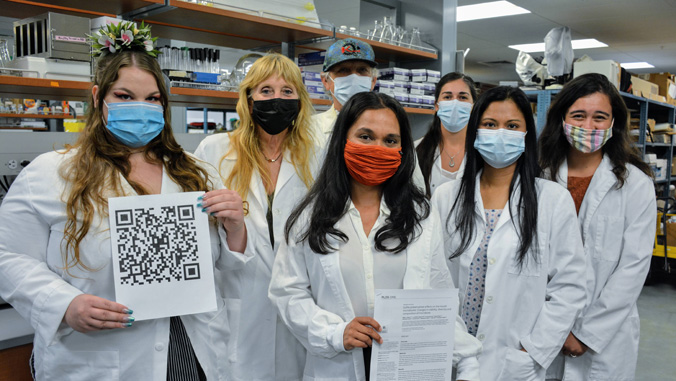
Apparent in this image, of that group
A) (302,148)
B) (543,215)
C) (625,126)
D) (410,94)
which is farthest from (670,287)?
(302,148)

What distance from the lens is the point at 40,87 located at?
235 cm

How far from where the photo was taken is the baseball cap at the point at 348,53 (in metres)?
2.70

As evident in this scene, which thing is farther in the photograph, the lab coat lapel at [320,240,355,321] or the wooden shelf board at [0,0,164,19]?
the wooden shelf board at [0,0,164,19]

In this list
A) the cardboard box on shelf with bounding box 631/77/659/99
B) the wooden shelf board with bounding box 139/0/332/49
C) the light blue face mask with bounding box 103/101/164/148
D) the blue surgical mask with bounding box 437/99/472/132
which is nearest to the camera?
the light blue face mask with bounding box 103/101/164/148

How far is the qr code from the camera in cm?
138

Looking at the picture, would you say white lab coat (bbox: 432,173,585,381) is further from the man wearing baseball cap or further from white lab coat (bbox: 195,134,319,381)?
the man wearing baseball cap

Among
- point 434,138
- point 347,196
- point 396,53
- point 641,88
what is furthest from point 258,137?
point 641,88

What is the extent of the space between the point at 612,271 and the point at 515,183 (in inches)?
24.4

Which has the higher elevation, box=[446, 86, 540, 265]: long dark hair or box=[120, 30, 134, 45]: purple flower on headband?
Result: box=[120, 30, 134, 45]: purple flower on headband

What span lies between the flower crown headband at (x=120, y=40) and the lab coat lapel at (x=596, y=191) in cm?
183

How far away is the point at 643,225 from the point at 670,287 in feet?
17.8

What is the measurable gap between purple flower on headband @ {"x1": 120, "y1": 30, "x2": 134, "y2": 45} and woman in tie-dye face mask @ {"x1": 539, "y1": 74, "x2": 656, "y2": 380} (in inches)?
Result: 71.9

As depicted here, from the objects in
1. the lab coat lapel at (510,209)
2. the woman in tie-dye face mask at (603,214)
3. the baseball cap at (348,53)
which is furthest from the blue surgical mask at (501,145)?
the baseball cap at (348,53)

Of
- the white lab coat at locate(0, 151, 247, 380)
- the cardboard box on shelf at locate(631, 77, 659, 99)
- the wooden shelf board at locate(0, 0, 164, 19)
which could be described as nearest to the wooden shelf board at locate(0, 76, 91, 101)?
the wooden shelf board at locate(0, 0, 164, 19)
